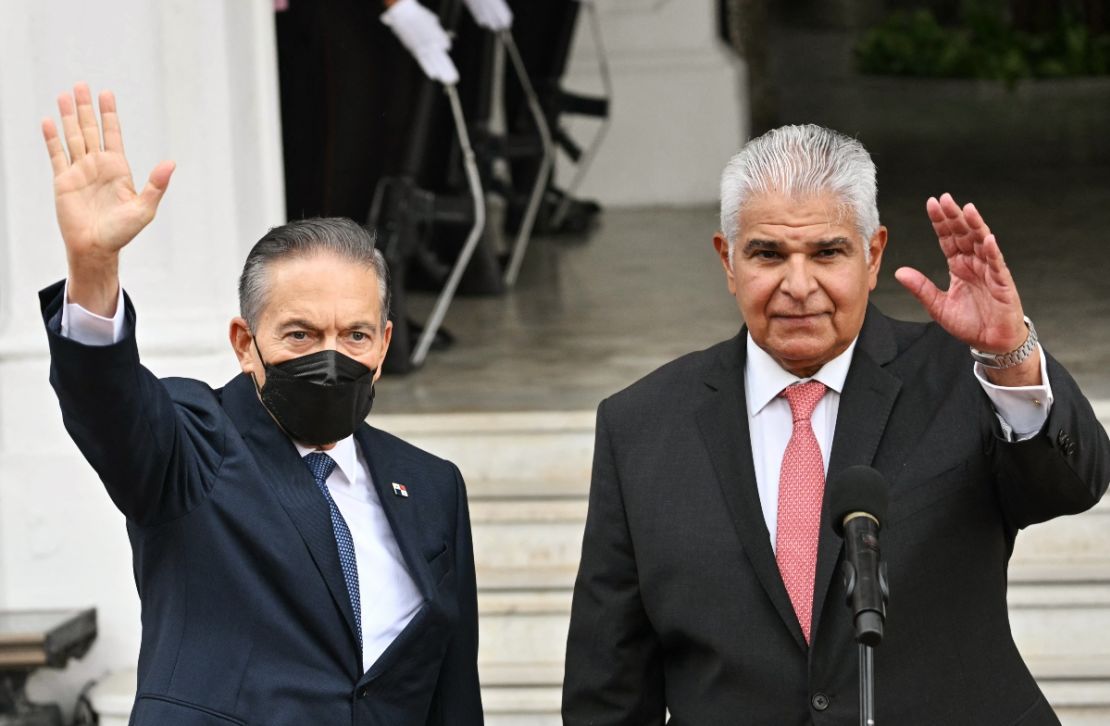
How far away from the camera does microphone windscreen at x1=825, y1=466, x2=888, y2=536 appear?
2.33 m

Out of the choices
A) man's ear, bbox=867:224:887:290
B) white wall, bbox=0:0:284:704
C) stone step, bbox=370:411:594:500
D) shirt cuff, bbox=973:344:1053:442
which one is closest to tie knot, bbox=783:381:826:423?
man's ear, bbox=867:224:887:290

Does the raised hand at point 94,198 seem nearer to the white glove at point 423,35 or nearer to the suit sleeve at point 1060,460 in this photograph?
the suit sleeve at point 1060,460

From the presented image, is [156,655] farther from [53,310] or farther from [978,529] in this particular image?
[978,529]

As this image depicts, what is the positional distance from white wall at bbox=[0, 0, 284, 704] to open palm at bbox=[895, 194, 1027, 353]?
310 centimetres

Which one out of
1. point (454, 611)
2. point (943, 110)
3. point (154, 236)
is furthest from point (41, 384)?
point (943, 110)

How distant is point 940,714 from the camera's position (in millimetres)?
2809

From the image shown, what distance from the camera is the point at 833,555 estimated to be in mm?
2795

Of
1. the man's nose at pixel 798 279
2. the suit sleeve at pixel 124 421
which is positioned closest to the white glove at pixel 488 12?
the man's nose at pixel 798 279

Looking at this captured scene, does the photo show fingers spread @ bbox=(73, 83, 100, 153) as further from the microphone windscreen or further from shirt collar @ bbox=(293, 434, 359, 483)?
the microphone windscreen

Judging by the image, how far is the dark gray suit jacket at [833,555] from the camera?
9.19ft

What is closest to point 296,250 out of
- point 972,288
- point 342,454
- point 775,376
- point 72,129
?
point 342,454

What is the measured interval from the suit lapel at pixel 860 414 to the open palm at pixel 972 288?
0.26 m

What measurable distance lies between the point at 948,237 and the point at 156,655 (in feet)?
4.36

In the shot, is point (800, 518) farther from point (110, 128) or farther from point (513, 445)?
point (513, 445)
